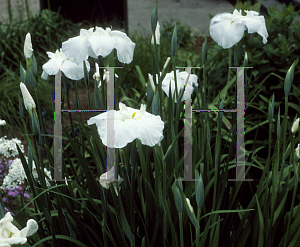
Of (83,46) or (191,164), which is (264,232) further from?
(83,46)

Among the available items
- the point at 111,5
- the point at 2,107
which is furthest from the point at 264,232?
the point at 111,5

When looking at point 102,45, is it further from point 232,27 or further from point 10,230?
point 10,230

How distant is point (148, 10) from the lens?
7992mm

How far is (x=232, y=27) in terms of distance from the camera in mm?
1239

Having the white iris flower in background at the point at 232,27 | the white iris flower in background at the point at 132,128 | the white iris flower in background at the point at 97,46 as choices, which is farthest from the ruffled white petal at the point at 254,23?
the white iris flower in background at the point at 132,128

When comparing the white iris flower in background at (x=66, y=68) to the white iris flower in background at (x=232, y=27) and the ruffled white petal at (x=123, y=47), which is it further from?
the white iris flower in background at (x=232, y=27)

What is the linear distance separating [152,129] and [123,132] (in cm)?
8

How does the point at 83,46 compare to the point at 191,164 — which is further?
the point at 191,164

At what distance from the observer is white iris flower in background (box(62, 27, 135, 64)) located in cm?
108

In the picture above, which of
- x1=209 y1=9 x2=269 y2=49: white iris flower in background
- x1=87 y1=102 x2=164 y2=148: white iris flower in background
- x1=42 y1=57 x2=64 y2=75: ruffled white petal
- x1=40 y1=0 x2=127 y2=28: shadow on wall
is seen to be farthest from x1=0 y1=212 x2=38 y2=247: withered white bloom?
x1=40 y1=0 x2=127 y2=28: shadow on wall

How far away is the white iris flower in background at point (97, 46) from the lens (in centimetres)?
108

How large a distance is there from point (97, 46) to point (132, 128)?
1.12ft

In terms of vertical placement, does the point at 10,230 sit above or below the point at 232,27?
below

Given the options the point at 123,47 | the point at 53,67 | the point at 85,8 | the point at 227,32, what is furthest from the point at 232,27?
the point at 85,8
